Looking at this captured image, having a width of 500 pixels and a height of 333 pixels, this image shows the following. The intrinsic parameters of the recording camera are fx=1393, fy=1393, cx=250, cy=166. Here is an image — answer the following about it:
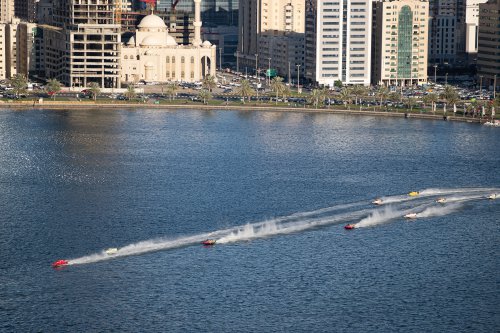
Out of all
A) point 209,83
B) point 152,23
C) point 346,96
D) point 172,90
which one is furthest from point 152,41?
point 346,96

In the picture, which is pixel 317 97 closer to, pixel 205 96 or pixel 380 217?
pixel 205 96

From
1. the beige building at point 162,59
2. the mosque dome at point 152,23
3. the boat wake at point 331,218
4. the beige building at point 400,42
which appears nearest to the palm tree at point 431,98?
the beige building at point 400,42

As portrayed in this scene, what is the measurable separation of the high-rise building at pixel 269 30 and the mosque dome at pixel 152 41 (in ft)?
35.8

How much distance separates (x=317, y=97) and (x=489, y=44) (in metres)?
18.9

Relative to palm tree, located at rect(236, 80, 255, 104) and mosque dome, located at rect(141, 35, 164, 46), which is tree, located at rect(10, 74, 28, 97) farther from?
palm tree, located at rect(236, 80, 255, 104)

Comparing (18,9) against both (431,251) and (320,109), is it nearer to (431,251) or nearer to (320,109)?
(320,109)

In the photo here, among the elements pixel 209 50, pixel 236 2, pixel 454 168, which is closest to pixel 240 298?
pixel 454 168

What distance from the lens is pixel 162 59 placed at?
111562mm

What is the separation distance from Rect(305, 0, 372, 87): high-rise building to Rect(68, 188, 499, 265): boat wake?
4603cm

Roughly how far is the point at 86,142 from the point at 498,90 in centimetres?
4047

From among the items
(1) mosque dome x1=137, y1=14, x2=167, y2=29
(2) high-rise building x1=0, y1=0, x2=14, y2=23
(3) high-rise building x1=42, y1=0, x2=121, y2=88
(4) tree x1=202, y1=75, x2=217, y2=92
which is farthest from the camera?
(2) high-rise building x1=0, y1=0, x2=14, y2=23

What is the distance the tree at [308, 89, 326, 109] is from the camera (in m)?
97.4

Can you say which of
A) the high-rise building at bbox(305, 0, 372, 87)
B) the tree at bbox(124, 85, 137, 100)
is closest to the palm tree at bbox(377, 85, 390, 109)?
the high-rise building at bbox(305, 0, 372, 87)

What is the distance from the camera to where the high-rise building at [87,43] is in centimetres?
10144
